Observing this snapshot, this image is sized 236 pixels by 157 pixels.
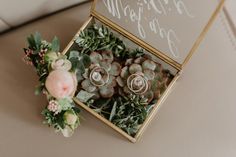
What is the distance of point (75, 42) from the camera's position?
90cm

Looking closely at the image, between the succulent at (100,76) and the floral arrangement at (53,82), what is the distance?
0.05 meters

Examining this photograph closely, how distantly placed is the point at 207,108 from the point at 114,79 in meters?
0.24

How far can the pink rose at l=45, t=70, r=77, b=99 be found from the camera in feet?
2.51

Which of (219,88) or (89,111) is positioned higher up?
(219,88)

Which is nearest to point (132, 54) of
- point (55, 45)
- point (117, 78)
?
point (117, 78)

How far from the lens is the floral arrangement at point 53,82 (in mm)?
779

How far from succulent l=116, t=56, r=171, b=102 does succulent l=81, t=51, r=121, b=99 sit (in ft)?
0.06

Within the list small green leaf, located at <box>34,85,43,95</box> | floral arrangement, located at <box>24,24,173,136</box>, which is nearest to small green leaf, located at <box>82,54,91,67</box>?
floral arrangement, located at <box>24,24,173,136</box>

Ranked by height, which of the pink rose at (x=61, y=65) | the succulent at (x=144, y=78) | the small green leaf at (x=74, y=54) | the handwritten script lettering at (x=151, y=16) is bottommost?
the pink rose at (x=61, y=65)

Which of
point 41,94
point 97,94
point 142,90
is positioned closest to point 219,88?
point 142,90

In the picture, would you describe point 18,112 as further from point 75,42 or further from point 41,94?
point 75,42

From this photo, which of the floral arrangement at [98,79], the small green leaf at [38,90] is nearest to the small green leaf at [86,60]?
the floral arrangement at [98,79]

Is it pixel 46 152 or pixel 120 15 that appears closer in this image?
pixel 46 152

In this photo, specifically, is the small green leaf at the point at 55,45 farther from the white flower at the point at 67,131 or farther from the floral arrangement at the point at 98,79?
the white flower at the point at 67,131
